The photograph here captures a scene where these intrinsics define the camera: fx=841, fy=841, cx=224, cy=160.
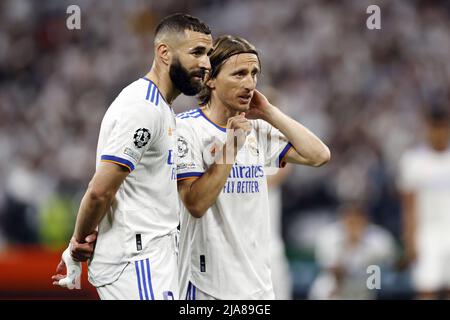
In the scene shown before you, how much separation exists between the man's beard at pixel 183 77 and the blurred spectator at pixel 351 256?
4.33 meters

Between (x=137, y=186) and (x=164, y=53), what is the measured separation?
2.52 ft

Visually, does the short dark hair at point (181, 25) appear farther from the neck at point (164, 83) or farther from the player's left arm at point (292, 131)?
the player's left arm at point (292, 131)

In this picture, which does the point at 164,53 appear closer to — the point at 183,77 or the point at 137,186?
the point at 183,77

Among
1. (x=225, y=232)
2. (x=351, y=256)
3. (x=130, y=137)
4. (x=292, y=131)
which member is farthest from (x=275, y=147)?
(x=351, y=256)

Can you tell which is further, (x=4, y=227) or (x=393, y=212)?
(x=4, y=227)

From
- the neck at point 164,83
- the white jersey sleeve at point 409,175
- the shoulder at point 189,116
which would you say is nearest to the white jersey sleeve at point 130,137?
the neck at point 164,83

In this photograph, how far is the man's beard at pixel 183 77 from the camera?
4.60 metres

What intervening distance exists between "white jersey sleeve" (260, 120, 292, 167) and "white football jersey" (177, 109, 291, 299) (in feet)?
0.81

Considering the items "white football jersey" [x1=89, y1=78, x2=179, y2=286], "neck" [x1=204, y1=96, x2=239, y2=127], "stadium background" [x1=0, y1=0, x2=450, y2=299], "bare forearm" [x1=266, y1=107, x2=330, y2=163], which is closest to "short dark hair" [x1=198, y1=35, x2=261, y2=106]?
"neck" [x1=204, y1=96, x2=239, y2=127]

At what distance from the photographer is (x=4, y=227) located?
12250 millimetres

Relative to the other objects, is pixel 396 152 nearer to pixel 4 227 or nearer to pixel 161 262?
pixel 4 227

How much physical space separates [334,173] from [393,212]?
46.2 inches

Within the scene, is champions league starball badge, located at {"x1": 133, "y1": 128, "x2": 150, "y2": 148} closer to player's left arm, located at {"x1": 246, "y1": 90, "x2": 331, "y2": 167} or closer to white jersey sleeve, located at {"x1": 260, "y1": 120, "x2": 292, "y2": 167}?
player's left arm, located at {"x1": 246, "y1": 90, "x2": 331, "y2": 167}
